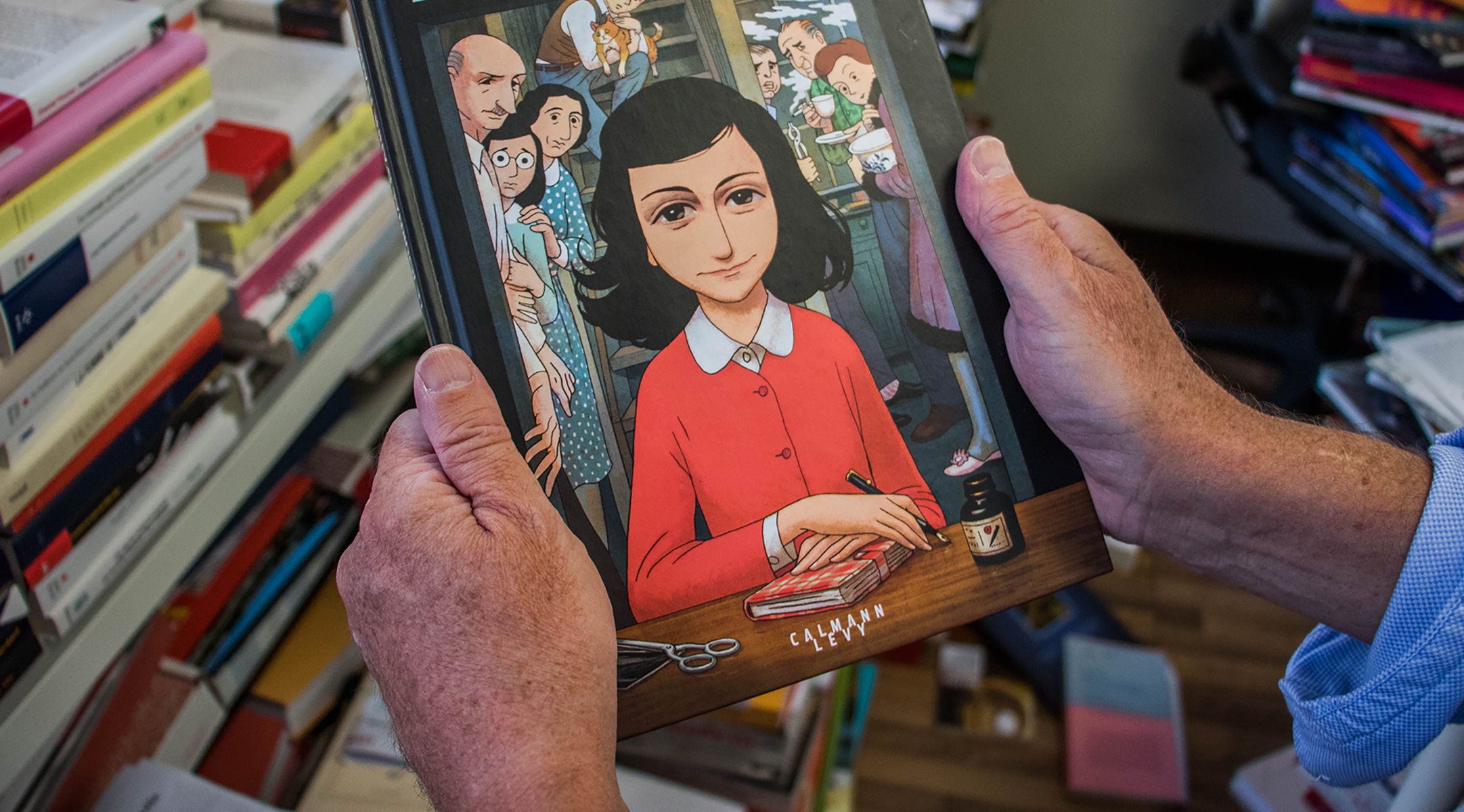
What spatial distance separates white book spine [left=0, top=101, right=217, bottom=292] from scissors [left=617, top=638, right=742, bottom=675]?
0.61m

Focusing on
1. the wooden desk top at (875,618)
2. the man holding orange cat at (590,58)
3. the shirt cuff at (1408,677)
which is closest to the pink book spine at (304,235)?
the man holding orange cat at (590,58)

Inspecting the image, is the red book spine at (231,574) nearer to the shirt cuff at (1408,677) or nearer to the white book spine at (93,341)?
the white book spine at (93,341)

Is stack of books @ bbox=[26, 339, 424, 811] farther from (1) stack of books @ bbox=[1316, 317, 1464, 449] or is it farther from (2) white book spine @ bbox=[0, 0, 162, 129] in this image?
(1) stack of books @ bbox=[1316, 317, 1464, 449]

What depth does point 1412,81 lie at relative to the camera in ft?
5.32

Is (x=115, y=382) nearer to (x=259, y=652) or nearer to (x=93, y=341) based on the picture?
(x=93, y=341)

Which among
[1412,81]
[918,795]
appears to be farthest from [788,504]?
[1412,81]

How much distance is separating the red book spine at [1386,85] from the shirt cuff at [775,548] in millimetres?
1552

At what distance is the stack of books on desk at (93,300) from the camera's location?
82 centimetres

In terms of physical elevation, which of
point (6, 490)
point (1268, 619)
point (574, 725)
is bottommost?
point (1268, 619)

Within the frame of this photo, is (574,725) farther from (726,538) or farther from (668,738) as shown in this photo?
(668,738)

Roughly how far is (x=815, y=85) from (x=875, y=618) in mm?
455

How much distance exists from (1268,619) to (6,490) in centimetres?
210

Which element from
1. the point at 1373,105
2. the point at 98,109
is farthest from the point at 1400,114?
the point at 98,109

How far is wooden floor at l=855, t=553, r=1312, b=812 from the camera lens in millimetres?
1680
